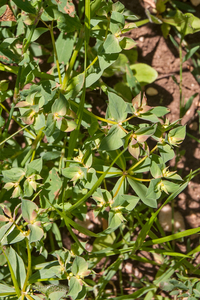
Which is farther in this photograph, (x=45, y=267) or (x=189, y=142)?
(x=189, y=142)

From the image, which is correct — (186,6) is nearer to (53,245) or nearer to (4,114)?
(4,114)

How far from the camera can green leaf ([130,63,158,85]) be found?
2.01 meters

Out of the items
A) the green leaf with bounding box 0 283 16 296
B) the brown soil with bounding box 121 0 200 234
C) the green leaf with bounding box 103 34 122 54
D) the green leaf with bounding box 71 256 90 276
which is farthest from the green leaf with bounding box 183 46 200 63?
the green leaf with bounding box 0 283 16 296

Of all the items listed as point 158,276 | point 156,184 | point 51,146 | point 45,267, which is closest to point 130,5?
point 51,146

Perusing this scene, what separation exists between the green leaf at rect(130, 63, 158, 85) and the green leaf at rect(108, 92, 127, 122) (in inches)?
28.8

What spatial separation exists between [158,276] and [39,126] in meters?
1.39

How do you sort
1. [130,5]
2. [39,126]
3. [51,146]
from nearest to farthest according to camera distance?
[39,126], [51,146], [130,5]

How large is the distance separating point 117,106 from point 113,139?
152 millimetres

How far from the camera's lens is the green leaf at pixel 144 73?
201 cm

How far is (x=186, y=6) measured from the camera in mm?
2059

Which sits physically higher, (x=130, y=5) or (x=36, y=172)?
(x=130, y=5)

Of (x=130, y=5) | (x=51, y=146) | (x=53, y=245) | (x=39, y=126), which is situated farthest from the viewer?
(x=130, y=5)

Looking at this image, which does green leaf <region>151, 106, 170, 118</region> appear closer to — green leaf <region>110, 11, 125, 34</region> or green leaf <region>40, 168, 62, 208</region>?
green leaf <region>110, 11, 125, 34</region>

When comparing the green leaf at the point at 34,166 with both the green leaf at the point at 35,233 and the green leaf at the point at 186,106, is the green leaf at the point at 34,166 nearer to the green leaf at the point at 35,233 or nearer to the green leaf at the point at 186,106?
the green leaf at the point at 35,233
